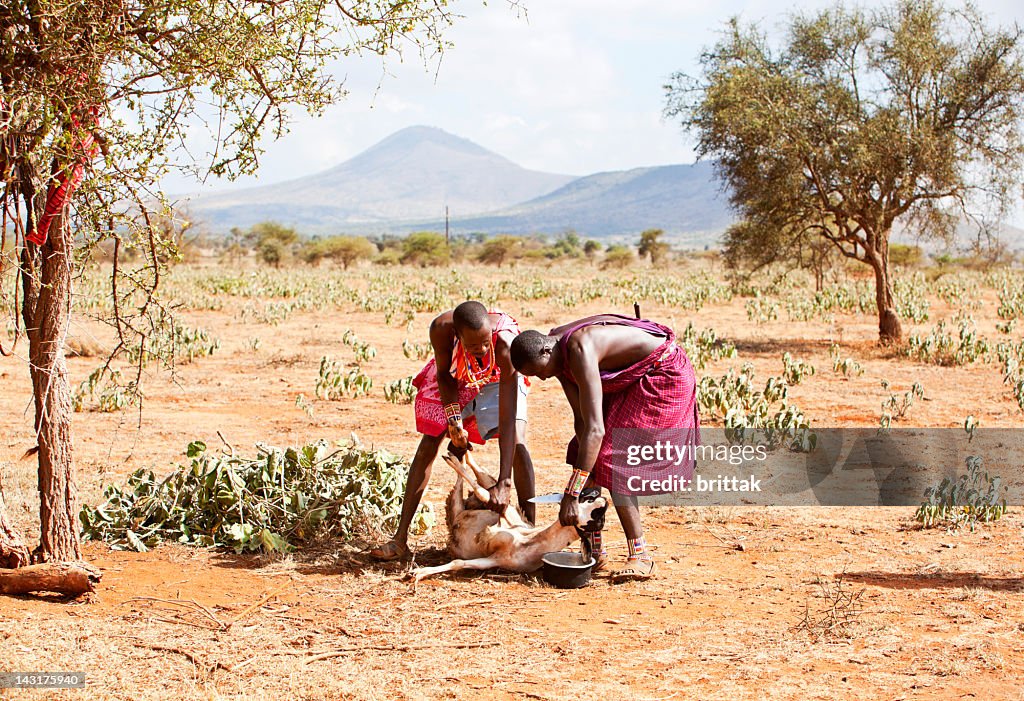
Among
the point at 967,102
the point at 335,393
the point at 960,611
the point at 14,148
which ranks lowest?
the point at 960,611

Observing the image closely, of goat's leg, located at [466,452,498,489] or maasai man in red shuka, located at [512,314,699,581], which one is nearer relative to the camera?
maasai man in red shuka, located at [512,314,699,581]

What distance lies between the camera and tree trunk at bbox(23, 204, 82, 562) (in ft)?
14.2

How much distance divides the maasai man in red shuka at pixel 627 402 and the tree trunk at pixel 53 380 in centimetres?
213

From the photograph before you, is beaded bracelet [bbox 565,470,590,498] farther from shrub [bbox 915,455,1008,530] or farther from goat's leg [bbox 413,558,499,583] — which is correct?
shrub [bbox 915,455,1008,530]

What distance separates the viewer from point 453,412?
4883 millimetres

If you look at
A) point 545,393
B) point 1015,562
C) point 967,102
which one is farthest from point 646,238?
point 1015,562

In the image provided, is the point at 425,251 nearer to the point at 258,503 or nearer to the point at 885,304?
the point at 885,304

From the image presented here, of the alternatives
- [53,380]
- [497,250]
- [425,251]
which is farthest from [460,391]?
[425,251]

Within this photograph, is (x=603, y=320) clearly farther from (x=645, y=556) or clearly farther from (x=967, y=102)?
(x=967, y=102)

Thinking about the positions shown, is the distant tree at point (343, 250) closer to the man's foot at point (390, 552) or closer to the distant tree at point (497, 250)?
A: the distant tree at point (497, 250)

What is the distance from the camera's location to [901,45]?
13.6 metres

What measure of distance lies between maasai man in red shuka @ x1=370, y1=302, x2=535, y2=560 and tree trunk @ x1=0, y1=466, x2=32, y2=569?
158cm

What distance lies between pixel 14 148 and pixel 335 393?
6942 millimetres

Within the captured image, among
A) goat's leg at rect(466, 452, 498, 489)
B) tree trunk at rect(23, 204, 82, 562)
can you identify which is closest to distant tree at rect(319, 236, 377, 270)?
goat's leg at rect(466, 452, 498, 489)
